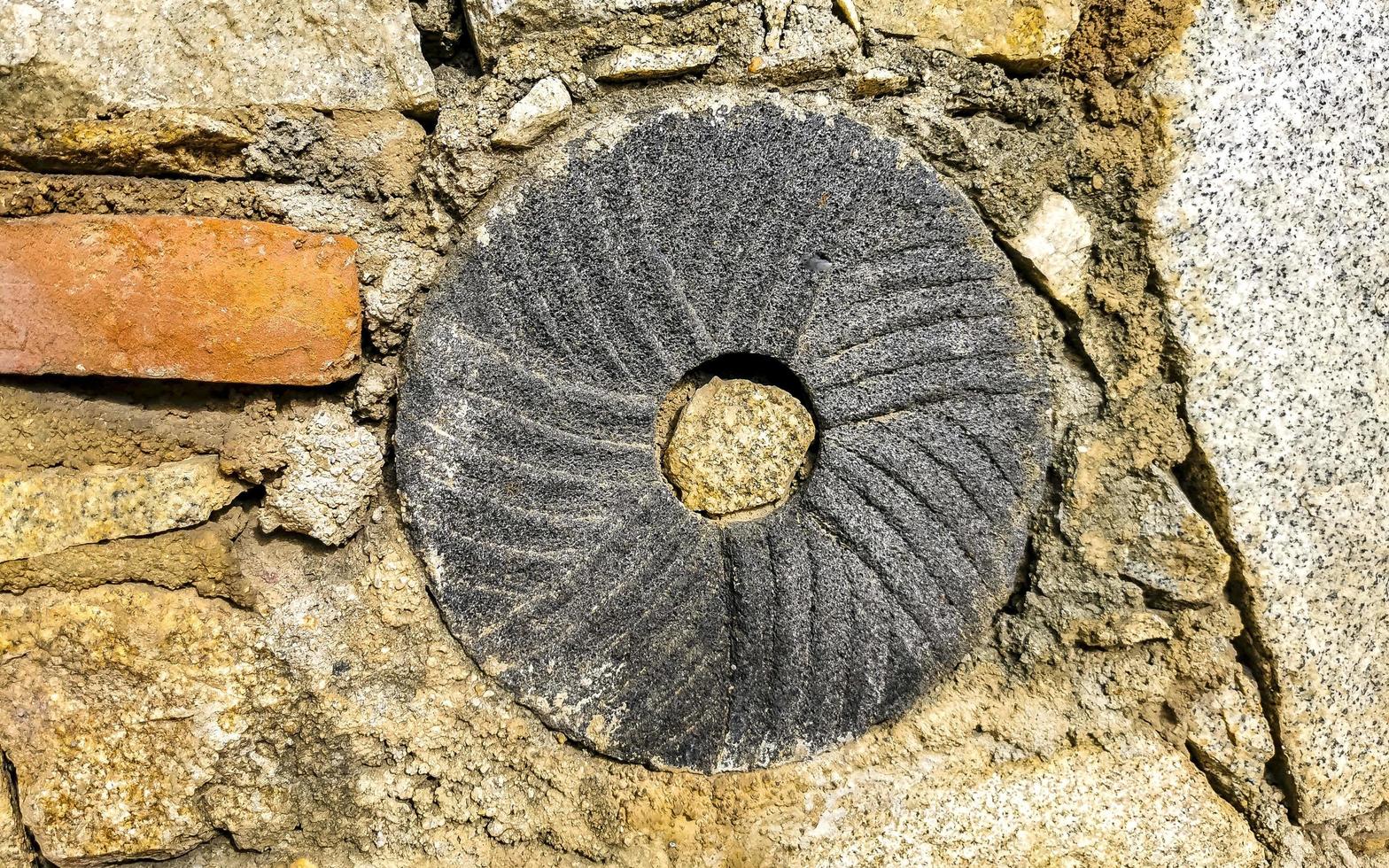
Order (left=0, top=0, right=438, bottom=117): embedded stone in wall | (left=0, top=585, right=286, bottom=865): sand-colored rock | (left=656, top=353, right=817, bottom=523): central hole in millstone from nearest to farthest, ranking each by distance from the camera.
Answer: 1. (left=0, top=0, right=438, bottom=117): embedded stone in wall
2. (left=0, top=585, right=286, bottom=865): sand-colored rock
3. (left=656, top=353, right=817, bottom=523): central hole in millstone

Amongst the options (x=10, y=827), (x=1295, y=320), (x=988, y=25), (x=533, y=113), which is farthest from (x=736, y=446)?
(x=10, y=827)

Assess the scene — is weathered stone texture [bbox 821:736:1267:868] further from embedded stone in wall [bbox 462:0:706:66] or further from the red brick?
embedded stone in wall [bbox 462:0:706:66]

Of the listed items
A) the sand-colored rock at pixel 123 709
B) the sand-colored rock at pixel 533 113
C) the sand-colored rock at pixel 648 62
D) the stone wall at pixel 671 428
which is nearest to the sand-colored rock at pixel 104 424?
the stone wall at pixel 671 428

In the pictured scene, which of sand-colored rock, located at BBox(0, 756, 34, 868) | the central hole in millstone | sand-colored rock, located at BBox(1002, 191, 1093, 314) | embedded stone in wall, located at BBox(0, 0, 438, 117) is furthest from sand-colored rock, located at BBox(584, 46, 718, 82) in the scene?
sand-colored rock, located at BBox(0, 756, 34, 868)

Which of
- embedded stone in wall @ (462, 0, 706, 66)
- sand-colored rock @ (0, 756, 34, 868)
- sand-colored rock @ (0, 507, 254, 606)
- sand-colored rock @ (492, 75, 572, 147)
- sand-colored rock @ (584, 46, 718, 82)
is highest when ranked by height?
embedded stone in wall @ (462, 0, 706, 66)

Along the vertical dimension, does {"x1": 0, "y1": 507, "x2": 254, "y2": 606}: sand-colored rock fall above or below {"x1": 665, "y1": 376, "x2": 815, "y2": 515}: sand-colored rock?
below

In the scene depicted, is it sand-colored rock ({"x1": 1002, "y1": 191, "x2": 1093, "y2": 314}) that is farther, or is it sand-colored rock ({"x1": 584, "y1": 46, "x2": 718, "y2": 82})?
sand-colored rock ({"x1": 1002, "y1": 191, "x2": 1093, "y2": 314})

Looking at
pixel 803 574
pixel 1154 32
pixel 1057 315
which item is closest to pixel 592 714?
pixel 803 574

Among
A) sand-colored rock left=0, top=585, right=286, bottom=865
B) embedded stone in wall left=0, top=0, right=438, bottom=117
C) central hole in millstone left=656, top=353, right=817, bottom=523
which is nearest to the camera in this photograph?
embedded stone in wall left=0, top=0, right=438, bottom=117

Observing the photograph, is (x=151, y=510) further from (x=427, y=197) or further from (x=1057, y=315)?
(x=1057, y=315)
